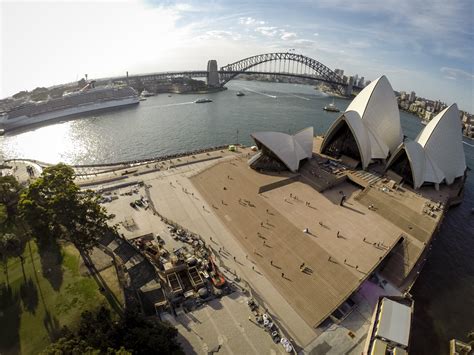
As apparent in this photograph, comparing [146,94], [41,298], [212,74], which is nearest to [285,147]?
[41,298]

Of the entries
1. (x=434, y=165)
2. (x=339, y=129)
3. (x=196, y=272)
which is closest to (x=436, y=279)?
(x=434, y=165)

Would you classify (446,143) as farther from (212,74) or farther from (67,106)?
(212,74)

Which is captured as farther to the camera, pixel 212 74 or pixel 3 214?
pixel 212 74

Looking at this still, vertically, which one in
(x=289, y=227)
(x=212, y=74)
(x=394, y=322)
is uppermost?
(x=212, y=74)

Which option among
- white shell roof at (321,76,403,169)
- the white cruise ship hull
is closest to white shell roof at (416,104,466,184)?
white shell roof at (321,76,403,169)

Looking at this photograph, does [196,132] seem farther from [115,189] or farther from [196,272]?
[196,272]

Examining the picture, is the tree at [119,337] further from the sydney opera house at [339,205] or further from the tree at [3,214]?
the tree at [3,214]

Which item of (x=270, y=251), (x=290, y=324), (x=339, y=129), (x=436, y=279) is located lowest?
(x=436, y=279)
